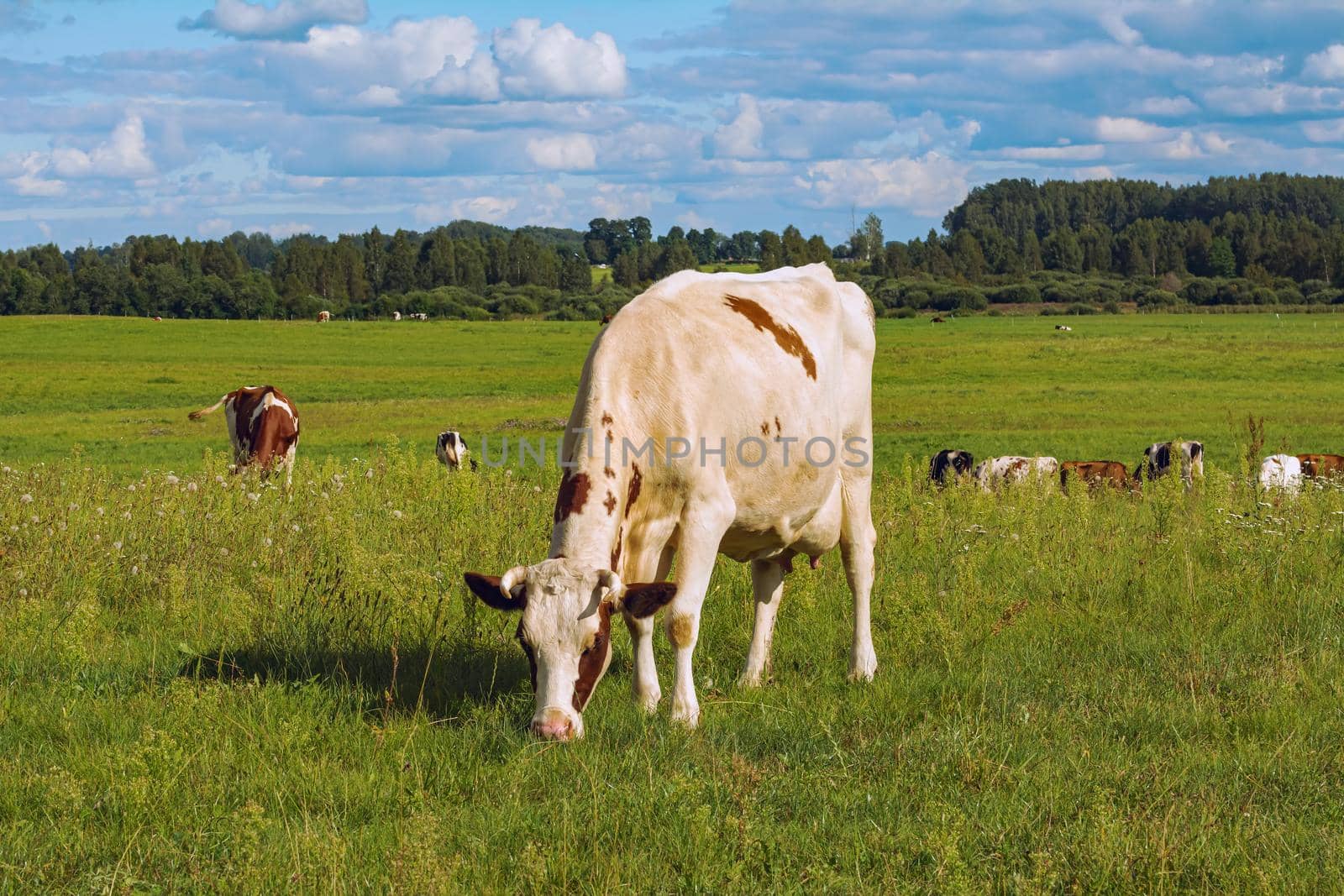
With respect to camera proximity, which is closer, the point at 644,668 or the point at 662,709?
the point at 662,709

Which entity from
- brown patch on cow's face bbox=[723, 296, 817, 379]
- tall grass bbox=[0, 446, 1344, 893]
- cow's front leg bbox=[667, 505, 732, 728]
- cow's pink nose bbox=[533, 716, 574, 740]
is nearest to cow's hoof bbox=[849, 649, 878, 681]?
tall grass bbox=[0, 446, 1344, 893]

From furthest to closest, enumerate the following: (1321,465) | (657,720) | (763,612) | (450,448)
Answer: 1. (450,448)
2. (1321,465)
3. (763,612)
4. (657,720)

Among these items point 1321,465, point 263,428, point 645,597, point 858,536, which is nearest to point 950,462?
point 1321,465

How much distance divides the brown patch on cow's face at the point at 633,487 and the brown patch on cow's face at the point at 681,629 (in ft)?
2.09

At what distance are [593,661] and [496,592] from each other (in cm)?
57

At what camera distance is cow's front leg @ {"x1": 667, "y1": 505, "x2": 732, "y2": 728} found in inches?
261

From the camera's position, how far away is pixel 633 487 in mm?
6504

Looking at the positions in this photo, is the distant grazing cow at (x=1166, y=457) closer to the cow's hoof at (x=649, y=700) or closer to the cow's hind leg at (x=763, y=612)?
the cow's hind leg at (x=763, y=612)

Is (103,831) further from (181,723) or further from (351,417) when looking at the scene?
(351,417)

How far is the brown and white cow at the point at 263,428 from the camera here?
20.4m

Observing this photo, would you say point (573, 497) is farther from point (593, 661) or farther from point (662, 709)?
point (662, 709)

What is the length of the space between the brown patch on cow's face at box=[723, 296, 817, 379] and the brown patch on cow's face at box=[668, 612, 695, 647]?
6.08ft

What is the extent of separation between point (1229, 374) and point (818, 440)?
51.0 meters

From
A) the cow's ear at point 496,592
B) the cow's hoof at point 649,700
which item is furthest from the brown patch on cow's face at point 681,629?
the cow's ear at point 496,592
